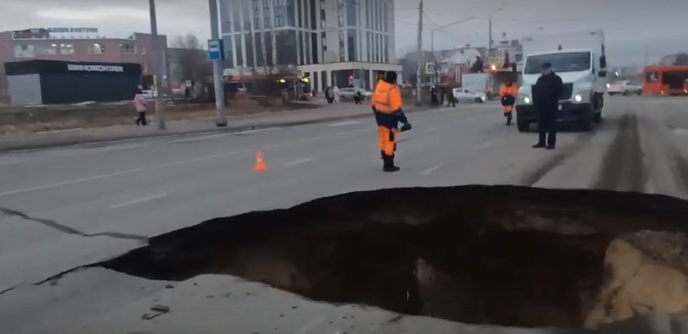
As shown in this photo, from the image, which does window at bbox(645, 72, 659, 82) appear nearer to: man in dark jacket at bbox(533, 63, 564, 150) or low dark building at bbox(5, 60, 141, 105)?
low dark building at bbox(5, 60, 141, 105)

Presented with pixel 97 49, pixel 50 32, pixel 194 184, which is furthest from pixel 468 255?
pixel 50 32

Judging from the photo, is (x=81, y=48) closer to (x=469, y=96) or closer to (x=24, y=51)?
(x=24, y=51)

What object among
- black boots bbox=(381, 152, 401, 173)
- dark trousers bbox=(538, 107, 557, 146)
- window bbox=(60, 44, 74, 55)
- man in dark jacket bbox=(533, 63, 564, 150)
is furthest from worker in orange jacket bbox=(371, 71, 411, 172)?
window bbox=(60, 44, 74, 55)

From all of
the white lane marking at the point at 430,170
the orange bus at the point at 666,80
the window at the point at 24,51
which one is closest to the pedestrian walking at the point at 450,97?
the orange bus at the point at 666,80

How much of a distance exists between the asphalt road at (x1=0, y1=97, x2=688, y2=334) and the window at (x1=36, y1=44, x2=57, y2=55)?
106038mm

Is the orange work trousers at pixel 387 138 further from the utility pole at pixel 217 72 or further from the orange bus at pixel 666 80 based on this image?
the orange bus at pixel 666 80

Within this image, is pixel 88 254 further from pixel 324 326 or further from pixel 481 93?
pixel 481 93

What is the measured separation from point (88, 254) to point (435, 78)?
65.9 m

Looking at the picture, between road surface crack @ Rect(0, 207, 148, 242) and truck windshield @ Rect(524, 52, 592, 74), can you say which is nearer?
road surface crack @ Rect(0, 207, 148, 242)

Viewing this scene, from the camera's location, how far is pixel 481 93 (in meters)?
59.3

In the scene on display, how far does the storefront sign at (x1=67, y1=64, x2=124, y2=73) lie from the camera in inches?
2042

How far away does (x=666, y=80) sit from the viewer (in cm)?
6075

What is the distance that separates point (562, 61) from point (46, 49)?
112717 mm

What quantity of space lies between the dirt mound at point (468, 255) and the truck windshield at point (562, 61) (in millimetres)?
12241
